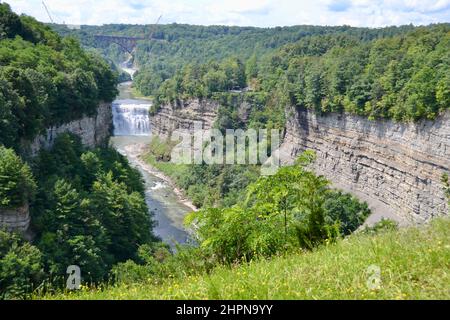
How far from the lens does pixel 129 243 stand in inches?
1160

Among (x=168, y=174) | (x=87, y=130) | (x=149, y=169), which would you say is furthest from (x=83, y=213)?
(x=149, y=169)

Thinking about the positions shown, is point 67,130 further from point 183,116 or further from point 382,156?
point 183,116

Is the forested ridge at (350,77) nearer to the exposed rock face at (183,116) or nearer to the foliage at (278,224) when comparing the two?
the exposed rock face at (183,116)

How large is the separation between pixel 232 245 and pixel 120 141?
71575 mm

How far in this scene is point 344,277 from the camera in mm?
7141

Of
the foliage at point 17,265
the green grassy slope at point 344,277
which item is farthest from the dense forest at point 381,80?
the green grassy slope at point 344,277

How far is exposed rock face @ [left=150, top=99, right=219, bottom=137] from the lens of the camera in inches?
2785

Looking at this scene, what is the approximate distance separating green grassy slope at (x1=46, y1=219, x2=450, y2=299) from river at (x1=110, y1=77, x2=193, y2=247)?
33.6m

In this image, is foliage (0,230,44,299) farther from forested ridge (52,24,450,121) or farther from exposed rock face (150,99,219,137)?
exposed rock face (150,99,219,137)

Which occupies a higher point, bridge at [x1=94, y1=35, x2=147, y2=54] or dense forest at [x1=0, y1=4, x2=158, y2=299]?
bridge at [x1=94, y1=35, x2=147, y2=54]

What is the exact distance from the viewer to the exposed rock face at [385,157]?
3347 cm

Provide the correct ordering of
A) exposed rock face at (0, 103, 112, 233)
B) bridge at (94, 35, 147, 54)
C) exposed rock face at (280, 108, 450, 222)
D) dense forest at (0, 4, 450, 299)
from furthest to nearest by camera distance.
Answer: bridge at (94, 35, 147, 54), exposed rock face at (280, 108, 450, 222), exposed rock face at (0, 103, 112, 233), dense forest at (0, 4, 450, 299)

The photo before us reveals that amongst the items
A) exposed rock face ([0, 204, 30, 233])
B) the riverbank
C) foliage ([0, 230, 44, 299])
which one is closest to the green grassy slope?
foliage ([0, 230, 44, 299])

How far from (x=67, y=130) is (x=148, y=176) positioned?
Result: 32.2 metres
